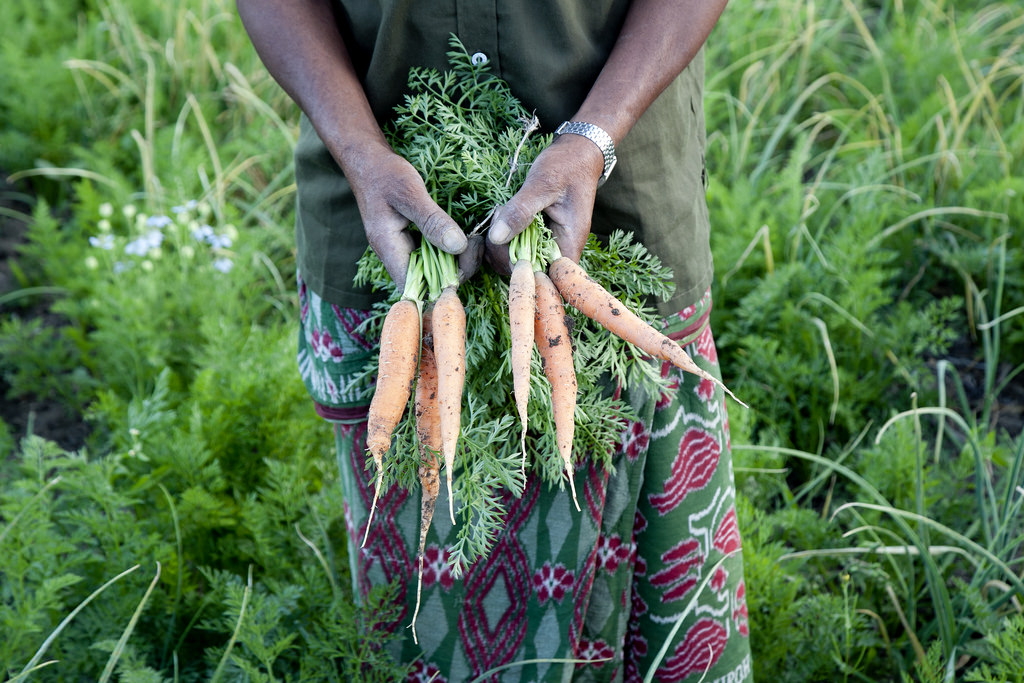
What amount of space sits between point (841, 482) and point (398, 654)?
57.1 inches

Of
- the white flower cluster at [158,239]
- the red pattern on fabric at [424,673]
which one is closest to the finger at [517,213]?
the red pattern on fabric at [424,673]

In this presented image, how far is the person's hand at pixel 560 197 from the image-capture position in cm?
112

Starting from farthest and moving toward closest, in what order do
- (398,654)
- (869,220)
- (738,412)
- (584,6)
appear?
(869,220), (738,412), (398,654), (584,6)

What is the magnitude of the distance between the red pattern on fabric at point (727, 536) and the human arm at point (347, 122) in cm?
72

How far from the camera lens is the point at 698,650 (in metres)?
1.48

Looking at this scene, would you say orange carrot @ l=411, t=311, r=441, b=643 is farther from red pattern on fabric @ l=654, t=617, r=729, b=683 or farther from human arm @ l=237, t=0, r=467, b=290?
red pattern on fabric @ l=654, t=617, r=729, b=683

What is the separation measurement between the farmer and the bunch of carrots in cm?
4

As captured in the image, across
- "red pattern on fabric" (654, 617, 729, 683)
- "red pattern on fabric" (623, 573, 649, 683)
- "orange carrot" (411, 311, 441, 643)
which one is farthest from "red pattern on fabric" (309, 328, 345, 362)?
"red pattern on fabric" (654, 617, 729, 683)

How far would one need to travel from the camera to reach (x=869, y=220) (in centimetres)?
269

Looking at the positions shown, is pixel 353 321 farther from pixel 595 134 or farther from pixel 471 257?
pixel 595 134

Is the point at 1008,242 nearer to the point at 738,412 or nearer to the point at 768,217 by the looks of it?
the point at 768,217

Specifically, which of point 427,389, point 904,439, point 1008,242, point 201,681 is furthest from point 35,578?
point 1008,242

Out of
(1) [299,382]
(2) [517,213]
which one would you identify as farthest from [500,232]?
(1) [299,382]

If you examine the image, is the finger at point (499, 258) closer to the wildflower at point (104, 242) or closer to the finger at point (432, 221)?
the finger at point (432, 221)
